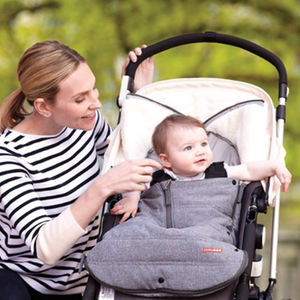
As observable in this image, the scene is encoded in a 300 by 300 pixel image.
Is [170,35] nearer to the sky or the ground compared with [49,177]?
nearer to the ground

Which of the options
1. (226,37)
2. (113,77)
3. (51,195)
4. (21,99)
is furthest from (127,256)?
(113,77)

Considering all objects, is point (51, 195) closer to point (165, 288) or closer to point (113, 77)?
point (165, 288)

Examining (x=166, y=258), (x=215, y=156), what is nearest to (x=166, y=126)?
(x=215, y=156)

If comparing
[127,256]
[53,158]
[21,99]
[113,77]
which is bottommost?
[113,77]

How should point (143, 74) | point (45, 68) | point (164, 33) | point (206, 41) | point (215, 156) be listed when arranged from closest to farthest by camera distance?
point (45, 68)
point (215, 156)
point (206, 41)
point (143, 74)
point (164, 33)

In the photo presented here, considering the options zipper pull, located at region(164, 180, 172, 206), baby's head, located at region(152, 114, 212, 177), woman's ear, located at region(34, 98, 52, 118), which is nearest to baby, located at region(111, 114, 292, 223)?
baby's head, located at region(152, 114, 212, 177)

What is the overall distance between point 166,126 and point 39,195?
1.77 feet

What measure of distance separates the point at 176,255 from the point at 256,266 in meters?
0.37

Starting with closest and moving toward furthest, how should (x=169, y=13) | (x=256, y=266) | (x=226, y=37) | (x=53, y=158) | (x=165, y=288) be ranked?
(x=165, y=288) → (x=256, y=266) → (x=53, y=158) → (x=226, y=37) → (x=169, y=13)

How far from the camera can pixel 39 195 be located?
2303 mm

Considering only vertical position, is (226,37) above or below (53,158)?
above

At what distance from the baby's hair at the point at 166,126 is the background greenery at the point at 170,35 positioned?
190 inches

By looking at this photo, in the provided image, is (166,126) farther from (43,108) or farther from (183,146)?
(43,108)

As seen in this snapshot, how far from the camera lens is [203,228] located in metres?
2.06
